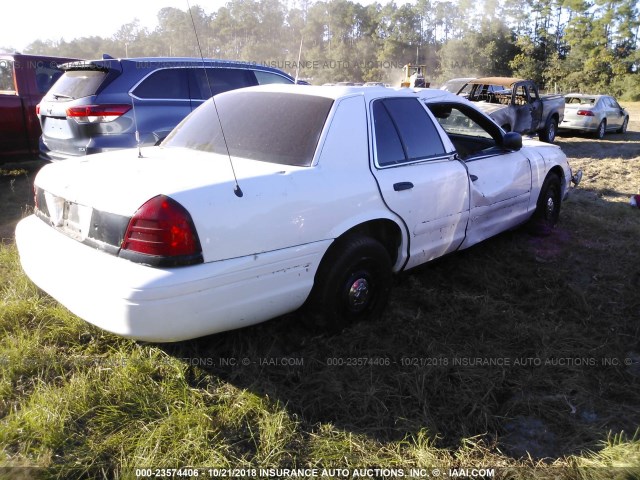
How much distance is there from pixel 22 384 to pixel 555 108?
1336cm

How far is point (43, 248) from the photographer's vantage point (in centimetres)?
278

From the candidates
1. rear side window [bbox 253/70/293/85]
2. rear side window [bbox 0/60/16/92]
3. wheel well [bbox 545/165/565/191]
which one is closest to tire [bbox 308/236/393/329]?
wheel well [bbox 545/165/565/191]

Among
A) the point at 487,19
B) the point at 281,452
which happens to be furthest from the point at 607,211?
the point at 487,19

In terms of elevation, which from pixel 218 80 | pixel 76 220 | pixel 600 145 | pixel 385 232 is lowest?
pixel 600 145

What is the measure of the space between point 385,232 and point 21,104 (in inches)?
256

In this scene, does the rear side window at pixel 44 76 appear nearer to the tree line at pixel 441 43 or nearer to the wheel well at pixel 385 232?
the wheel well at pixel 385 232

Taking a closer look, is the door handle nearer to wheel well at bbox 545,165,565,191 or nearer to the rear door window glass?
the rear door window glass

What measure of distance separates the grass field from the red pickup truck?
14.4 feet

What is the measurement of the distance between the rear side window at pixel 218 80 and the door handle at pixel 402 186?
3.74 m

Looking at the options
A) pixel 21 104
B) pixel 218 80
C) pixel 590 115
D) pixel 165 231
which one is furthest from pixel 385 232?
pixel 590 115

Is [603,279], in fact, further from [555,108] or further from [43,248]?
[555,108]

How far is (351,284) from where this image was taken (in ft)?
10.0

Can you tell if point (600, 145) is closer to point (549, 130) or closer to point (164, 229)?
point (549, 130)

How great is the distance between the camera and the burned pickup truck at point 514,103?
427 inches
